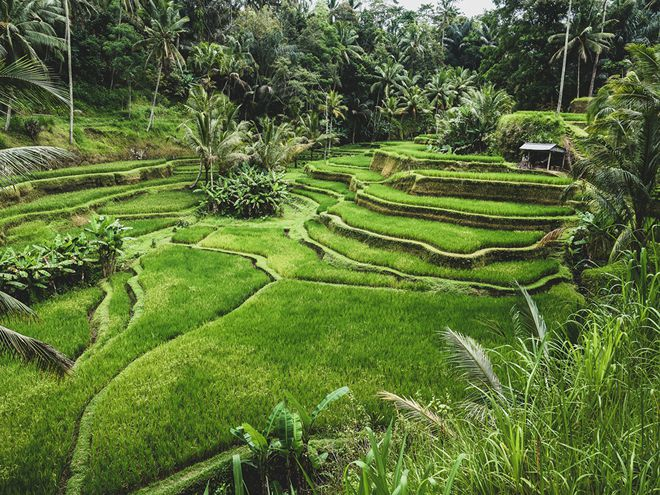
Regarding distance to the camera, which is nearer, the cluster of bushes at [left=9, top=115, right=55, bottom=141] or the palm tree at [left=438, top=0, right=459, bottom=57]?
the cluster of bushes at [left=9, top=115, right=55, bottom=141]

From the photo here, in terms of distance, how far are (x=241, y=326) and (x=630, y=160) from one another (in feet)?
22.3

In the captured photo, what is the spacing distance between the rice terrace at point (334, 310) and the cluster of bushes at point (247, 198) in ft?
0.31

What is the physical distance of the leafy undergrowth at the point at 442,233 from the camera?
873cm

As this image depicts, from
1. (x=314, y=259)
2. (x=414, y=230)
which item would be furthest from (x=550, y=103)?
(x=314, y=259)

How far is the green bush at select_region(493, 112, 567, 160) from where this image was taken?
49.9 feet

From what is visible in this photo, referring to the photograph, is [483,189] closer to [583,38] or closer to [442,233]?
[442,233]

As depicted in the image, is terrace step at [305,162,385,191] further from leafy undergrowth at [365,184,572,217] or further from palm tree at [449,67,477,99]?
palm tree at [449,67,477,99]

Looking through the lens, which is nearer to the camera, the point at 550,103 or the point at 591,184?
the point at 591,184

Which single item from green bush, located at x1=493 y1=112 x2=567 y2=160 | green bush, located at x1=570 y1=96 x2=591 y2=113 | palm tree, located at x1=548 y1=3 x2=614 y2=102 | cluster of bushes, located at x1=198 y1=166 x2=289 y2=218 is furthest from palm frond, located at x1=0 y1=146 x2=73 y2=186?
palm tree, located at x1=548 y1=3 x2=614 y2=102

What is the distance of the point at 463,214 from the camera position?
10.5 metres

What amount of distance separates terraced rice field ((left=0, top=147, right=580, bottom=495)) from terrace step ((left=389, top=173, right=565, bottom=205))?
23cm

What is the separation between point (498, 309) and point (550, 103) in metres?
27.7

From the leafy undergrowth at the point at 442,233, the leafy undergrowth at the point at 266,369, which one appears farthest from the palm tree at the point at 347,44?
the leafy undergrowth at the point at 266,369

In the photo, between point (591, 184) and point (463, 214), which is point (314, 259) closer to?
point (463, 214)
